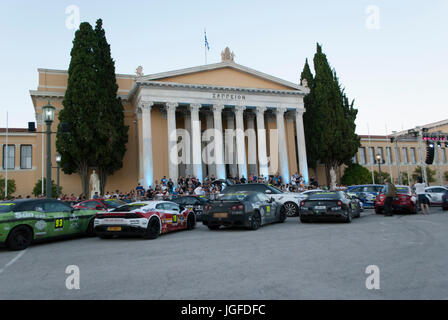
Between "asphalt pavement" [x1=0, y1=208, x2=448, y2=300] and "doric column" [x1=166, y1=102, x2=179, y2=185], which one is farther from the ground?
"doric column" [x1=166, y1=102, x2=179, y2=185]

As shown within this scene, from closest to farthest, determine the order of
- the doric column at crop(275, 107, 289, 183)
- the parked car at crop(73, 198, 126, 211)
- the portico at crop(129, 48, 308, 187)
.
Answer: the parked car at crop(73, 198, 126, 211), the portico at crop(129, 48, 308, 187), the doric column at crop(275, 107, 289, 183)

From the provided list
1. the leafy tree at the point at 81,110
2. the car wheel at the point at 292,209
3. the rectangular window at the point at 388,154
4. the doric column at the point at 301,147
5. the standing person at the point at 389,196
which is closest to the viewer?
the standing person at the point at 389,196

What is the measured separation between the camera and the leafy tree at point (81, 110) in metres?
Result: 27.9

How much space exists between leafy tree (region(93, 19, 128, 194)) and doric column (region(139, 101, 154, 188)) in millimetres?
2213

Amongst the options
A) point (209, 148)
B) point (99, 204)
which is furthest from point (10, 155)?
point (99, 204)

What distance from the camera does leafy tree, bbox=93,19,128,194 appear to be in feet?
93.9

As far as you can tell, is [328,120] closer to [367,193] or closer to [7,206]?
[367,193]

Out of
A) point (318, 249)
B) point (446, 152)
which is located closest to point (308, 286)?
point (318, 249)

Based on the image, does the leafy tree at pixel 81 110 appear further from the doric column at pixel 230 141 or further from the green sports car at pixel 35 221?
the green sports car at pixel 35 221

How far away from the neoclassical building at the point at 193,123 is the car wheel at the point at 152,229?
61.3 ft

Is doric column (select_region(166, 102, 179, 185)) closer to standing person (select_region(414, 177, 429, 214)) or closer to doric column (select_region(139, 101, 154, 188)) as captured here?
doric column (select_region(139, 101, 154, 188))

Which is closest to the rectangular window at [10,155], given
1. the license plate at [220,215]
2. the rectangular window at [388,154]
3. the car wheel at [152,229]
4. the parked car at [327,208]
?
the car wheel at [152,229]

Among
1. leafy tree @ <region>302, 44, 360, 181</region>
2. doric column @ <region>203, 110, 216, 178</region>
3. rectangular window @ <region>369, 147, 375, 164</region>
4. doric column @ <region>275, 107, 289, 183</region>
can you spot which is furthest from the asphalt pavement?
rectangular window @ <region>369, 147, 375, 164</region>

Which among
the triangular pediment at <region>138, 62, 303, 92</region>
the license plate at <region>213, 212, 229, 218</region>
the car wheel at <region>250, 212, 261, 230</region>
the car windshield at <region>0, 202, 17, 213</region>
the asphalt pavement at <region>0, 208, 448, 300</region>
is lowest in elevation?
the asphalt pavement at <region>0, 208, 448, 300</region>
